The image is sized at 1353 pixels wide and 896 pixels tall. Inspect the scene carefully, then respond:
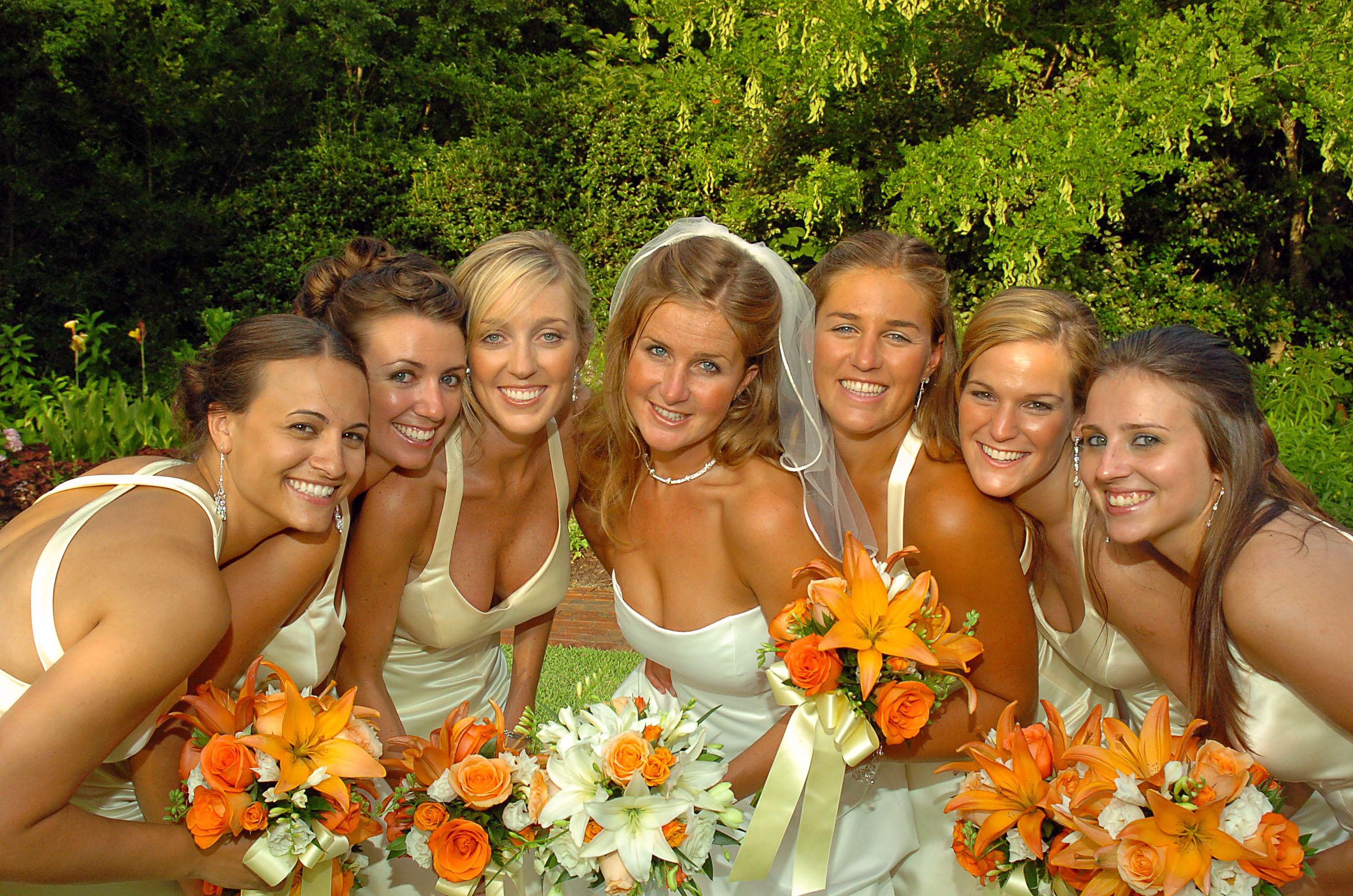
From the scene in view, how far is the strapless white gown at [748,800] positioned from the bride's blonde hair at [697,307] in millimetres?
505

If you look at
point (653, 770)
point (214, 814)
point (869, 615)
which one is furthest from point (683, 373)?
point (214, 814)

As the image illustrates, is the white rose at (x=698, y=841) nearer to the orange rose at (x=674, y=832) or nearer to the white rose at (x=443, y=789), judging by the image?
the orange rose at (x=674, y=832)

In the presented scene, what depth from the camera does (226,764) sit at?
8.95 feet

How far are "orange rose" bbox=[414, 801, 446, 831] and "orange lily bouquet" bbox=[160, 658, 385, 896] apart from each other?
16cm

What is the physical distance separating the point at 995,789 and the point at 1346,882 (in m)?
0.98

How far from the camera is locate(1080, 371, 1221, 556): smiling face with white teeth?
298cm

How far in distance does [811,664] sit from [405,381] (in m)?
1.71

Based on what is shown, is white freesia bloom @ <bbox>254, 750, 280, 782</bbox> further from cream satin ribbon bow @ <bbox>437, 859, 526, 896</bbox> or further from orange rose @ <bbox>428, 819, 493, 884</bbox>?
cream satin ribbon bow @ <bbox>437, 859, 526, 896</bbox>

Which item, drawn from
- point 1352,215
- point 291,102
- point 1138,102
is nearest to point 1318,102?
point 1138,102

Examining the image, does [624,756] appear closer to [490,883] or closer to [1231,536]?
[490,883]

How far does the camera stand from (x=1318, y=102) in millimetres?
7719

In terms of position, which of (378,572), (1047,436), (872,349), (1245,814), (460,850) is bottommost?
(460,850)

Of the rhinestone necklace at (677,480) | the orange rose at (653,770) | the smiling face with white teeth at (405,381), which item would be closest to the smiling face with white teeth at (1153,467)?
the rhinestone necklace at (677,480)

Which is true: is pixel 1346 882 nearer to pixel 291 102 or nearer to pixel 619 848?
pixel 619 848
